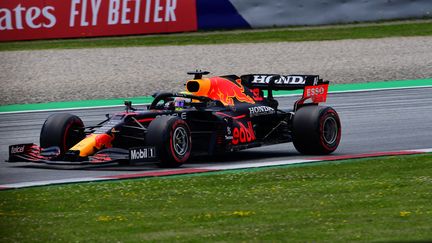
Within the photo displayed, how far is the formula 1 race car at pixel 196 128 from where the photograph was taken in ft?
42.7

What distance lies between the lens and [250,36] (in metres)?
31.8

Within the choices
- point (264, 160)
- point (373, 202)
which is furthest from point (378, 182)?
point (264, 160)

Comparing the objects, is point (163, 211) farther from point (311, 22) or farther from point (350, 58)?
point (311, 22)

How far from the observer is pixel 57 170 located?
44.0ft

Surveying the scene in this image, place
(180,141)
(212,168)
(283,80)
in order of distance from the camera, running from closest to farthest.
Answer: (180,141) < (212,168) < (283,80)

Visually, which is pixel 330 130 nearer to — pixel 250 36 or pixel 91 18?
pixel 250 36

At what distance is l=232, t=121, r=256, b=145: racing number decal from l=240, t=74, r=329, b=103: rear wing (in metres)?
0.94

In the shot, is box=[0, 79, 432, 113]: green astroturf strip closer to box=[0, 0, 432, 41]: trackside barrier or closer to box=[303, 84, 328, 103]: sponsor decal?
box=[303, 84, 328, 103]: sponsor decal

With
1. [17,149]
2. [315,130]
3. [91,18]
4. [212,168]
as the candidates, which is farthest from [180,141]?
[91,18]

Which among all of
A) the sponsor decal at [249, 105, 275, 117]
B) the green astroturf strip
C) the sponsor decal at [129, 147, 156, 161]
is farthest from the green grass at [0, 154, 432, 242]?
the green astroturf strip

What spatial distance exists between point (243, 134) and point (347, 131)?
3.41 metres

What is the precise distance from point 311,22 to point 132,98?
37.8 ft

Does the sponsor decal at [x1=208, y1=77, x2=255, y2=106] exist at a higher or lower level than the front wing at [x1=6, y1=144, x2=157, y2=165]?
higher

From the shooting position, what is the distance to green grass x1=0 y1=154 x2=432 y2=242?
9094 millimetres
